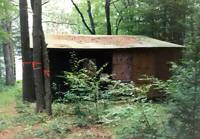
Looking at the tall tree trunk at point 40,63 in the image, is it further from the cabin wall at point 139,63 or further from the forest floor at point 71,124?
the cabin wall at point 139,63

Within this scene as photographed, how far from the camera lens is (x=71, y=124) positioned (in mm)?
8742

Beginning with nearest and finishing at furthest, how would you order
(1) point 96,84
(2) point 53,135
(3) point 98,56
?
(2) point 53,135 → (1) point 96,84 → (3) point 98,56

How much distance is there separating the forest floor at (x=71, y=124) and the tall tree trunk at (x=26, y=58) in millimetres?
3969

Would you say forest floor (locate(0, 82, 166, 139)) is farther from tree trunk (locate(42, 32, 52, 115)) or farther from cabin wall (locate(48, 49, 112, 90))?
cabin wall (locate(48, 49, 112, 90))

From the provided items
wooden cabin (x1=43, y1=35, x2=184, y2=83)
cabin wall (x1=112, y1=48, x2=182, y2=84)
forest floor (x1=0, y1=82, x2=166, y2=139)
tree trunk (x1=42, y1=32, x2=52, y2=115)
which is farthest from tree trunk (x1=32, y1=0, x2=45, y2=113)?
cabin wall (x1=112, y1=48, x2=182, y2=84)

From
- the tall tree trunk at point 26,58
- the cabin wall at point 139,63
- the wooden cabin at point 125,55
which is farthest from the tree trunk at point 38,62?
the cabin wall at point 139,63

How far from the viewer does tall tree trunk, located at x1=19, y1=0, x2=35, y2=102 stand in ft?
48.6

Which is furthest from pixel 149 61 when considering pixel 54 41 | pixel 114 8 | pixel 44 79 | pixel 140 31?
pixel 114 8

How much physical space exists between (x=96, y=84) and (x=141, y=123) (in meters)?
3.39

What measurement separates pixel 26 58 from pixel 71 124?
22.7 ft

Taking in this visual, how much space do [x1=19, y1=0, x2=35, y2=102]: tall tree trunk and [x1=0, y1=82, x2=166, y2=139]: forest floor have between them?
3969mm

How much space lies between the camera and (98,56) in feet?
52.1

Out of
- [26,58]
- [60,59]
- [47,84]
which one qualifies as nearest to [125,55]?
[60,59]

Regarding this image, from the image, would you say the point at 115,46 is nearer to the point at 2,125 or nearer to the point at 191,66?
the point at 2,125
